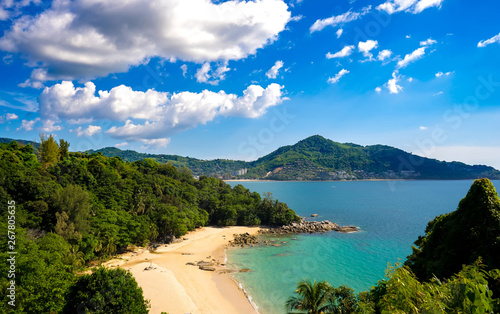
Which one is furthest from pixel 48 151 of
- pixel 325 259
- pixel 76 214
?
pixel 325 259

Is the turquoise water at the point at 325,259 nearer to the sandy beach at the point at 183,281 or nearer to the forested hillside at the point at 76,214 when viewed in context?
the sandy beach at the point at 183,281

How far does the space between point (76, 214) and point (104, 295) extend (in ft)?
67.7

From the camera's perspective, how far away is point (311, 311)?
1905 centimetres

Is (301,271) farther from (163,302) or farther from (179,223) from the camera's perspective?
(179,223)

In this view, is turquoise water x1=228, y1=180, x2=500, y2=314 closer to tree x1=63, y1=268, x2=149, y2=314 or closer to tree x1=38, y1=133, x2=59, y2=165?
tree x1=63, y1=268, x2=149, y2=314

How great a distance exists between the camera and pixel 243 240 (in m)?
47.0

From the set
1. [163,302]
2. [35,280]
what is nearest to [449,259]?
[163,302]

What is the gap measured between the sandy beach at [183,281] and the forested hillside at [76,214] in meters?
3.63

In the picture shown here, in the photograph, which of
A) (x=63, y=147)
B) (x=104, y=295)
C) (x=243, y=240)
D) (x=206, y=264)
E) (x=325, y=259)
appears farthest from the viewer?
(x=63, y=147)

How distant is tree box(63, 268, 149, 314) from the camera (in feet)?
41.8

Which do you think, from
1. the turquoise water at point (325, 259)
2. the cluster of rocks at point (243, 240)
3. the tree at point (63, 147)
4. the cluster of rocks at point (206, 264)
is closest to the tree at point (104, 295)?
the turquoise water at point (325, 259)

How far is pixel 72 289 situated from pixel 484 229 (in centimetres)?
2119

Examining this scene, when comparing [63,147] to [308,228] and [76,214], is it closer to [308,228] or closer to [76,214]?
[76,214]

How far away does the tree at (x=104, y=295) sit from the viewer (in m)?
12.8
